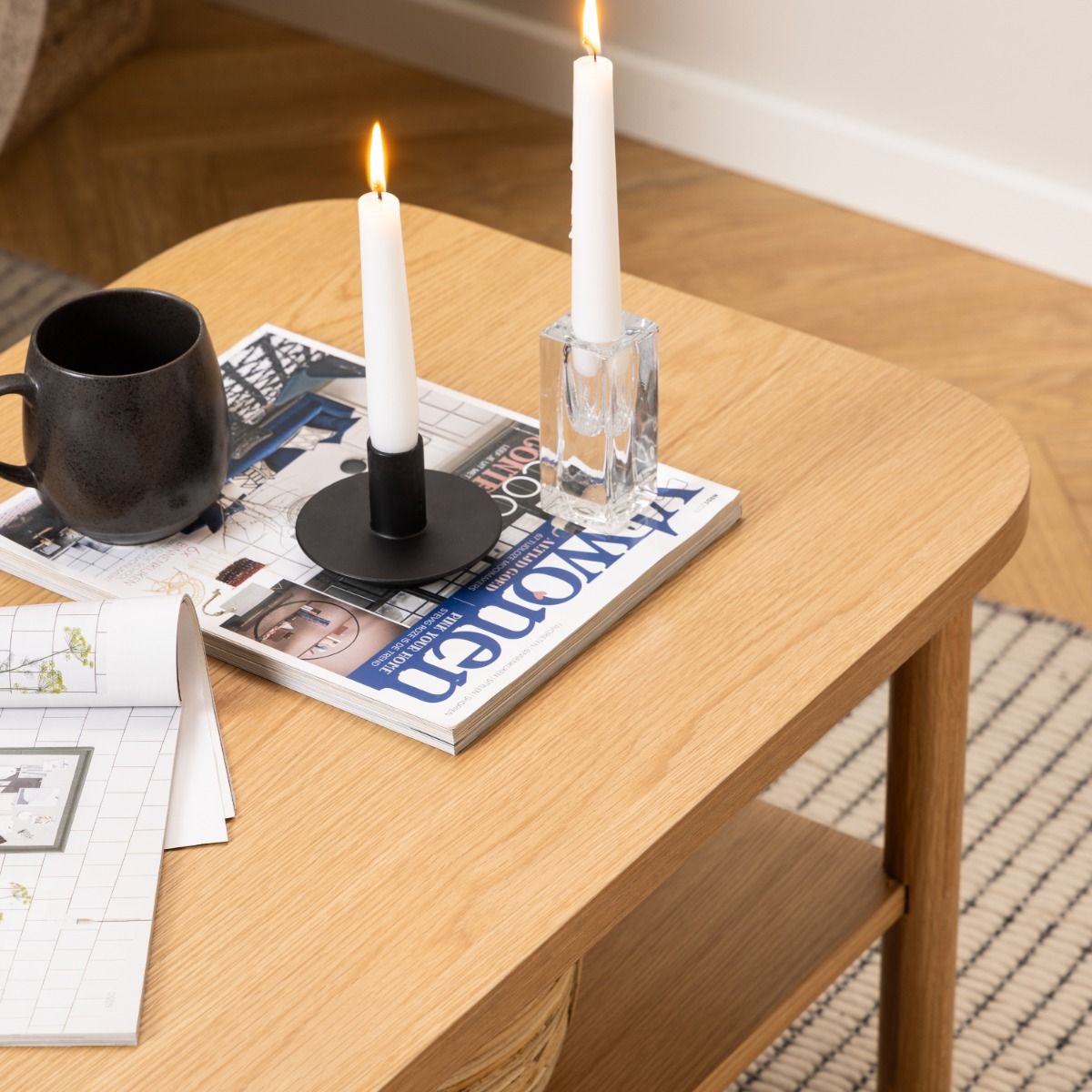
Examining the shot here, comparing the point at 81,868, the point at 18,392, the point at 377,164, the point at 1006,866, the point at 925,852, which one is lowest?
the point at 1006,866

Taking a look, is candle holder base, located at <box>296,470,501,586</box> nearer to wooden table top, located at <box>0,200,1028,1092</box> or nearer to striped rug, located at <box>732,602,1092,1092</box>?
wooden table top, located at <box>0,200,1028,1092</box>

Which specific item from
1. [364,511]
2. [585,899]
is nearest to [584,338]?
[364,511]

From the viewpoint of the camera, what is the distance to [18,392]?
0.71 metres

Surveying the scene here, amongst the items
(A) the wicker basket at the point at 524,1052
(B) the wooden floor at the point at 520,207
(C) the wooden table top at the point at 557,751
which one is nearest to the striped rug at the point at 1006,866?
(B) the wooden floor at the point at 520,207

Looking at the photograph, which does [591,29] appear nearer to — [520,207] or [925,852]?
[925,852]

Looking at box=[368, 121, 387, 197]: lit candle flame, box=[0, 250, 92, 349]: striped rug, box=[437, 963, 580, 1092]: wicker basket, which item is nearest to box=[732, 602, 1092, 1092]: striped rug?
box=[437, 963, 580, 1092]: wicker basket

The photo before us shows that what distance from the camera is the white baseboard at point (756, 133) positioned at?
1.83 metres

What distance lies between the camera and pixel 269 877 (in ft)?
2.00

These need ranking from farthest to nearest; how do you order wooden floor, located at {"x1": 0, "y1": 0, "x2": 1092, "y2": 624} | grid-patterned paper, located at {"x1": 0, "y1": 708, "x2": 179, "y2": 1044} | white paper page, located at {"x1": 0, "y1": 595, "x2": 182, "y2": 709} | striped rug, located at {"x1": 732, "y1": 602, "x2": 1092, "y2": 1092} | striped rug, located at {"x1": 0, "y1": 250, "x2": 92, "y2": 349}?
striped rug, located at {"x1": 0, "y1": 250, "x2": 92, "y2": 349} → wooden floor, located at {"x1": 0, "y1": 0, "x2": 1092, "y2": 624} → striped rug, located at {"x1": 732, "y1": 602, "x2": 1092, "y2": 1092} → white paper page, located at {"x1": 0, "y1": 595, "x2": 182, "y2": 709} → grid-patterned paper, located at {"x1": 0, "y1": 708, "x2": 179, "y2": 1044}

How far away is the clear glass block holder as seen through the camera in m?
0.72

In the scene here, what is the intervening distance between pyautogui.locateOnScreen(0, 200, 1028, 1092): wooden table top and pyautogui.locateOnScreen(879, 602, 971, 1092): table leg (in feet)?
0.26

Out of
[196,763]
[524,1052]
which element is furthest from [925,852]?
[196,763]

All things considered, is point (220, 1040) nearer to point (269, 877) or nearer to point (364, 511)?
point (269, 877)

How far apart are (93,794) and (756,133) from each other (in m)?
1.53
